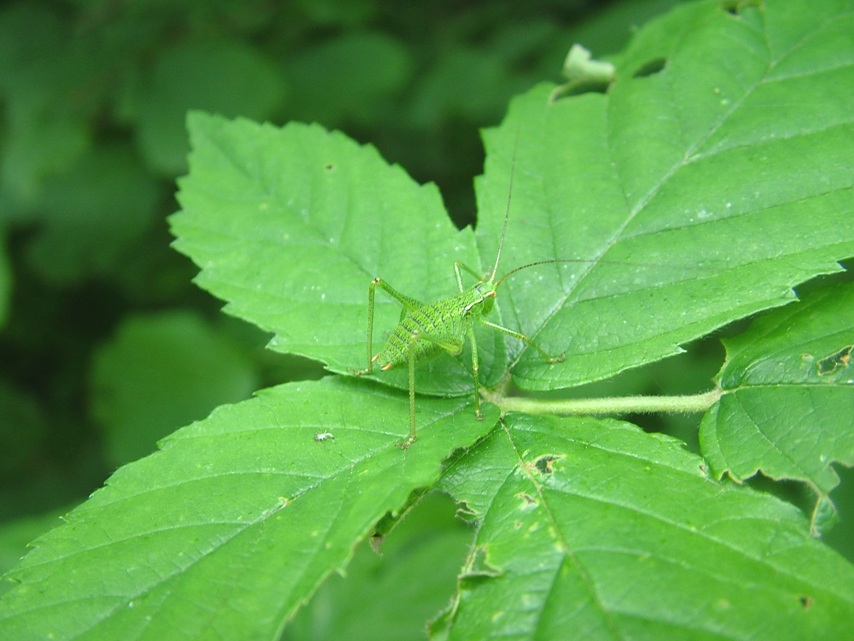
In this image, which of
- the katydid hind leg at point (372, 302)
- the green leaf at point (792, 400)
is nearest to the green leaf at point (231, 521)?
the katydid hind leg at point (372, 302)

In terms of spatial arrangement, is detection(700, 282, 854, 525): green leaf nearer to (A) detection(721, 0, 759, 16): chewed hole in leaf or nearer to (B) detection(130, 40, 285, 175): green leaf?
(A) detection(721, 0, 759, 16): chewed hole in leaf

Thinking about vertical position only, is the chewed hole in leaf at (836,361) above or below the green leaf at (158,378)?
below

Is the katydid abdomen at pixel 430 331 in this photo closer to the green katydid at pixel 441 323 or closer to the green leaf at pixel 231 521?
the green katydid at pixel 441 323

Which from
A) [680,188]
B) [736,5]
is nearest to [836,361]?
[680,188]

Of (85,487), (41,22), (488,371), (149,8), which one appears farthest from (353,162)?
(85,487)

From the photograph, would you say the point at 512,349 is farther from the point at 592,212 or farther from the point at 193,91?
the point at 193,91

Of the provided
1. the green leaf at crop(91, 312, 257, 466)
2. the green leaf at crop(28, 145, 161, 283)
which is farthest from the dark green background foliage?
the green leaf at crop(91, 312, 257, 466)

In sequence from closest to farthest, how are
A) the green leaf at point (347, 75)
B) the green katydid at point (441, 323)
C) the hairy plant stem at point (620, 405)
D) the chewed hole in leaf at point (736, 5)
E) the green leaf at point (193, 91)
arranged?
the hairy plant stem at point (620, 405), the green katydid at point (441, 323), the chewed hole in leaf at point (736, 5), the green leaf at point (193, 91), the green leaf at point (347, 75)
